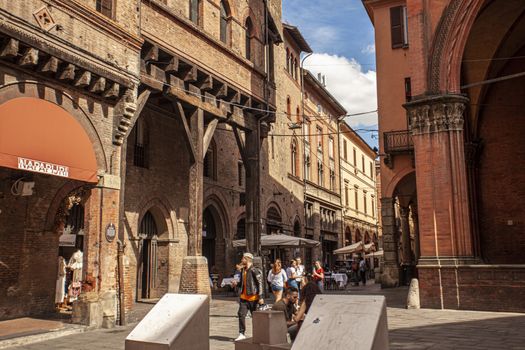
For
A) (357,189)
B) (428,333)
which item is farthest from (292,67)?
(428,333)

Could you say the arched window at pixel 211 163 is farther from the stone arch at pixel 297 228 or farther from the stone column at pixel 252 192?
the stone arch at pixel 297 228

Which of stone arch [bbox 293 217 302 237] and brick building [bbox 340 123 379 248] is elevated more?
brick building [bbox 340 123 379 248]

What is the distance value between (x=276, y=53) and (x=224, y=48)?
12.5 meters

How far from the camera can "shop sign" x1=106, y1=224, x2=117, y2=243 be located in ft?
38.4

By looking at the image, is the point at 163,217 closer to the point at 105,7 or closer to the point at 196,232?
the point at 196,232

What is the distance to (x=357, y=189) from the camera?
1864 inches

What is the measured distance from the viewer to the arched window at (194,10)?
16828 mm

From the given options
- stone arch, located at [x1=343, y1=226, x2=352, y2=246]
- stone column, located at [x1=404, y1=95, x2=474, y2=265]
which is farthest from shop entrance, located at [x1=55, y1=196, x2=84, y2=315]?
stone arch, located at [x1=343, y1=226, x2=352, y2=246]

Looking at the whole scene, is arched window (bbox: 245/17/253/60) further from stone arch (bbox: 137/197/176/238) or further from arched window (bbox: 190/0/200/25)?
stone arch (bbox: 137/197/176/238)

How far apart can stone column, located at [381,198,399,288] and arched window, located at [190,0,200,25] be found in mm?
12229

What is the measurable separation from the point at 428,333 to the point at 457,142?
6.43 metres

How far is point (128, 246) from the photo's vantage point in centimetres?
1698

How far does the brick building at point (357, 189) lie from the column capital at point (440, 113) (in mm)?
25830

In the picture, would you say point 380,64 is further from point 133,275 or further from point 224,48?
point 133,275
